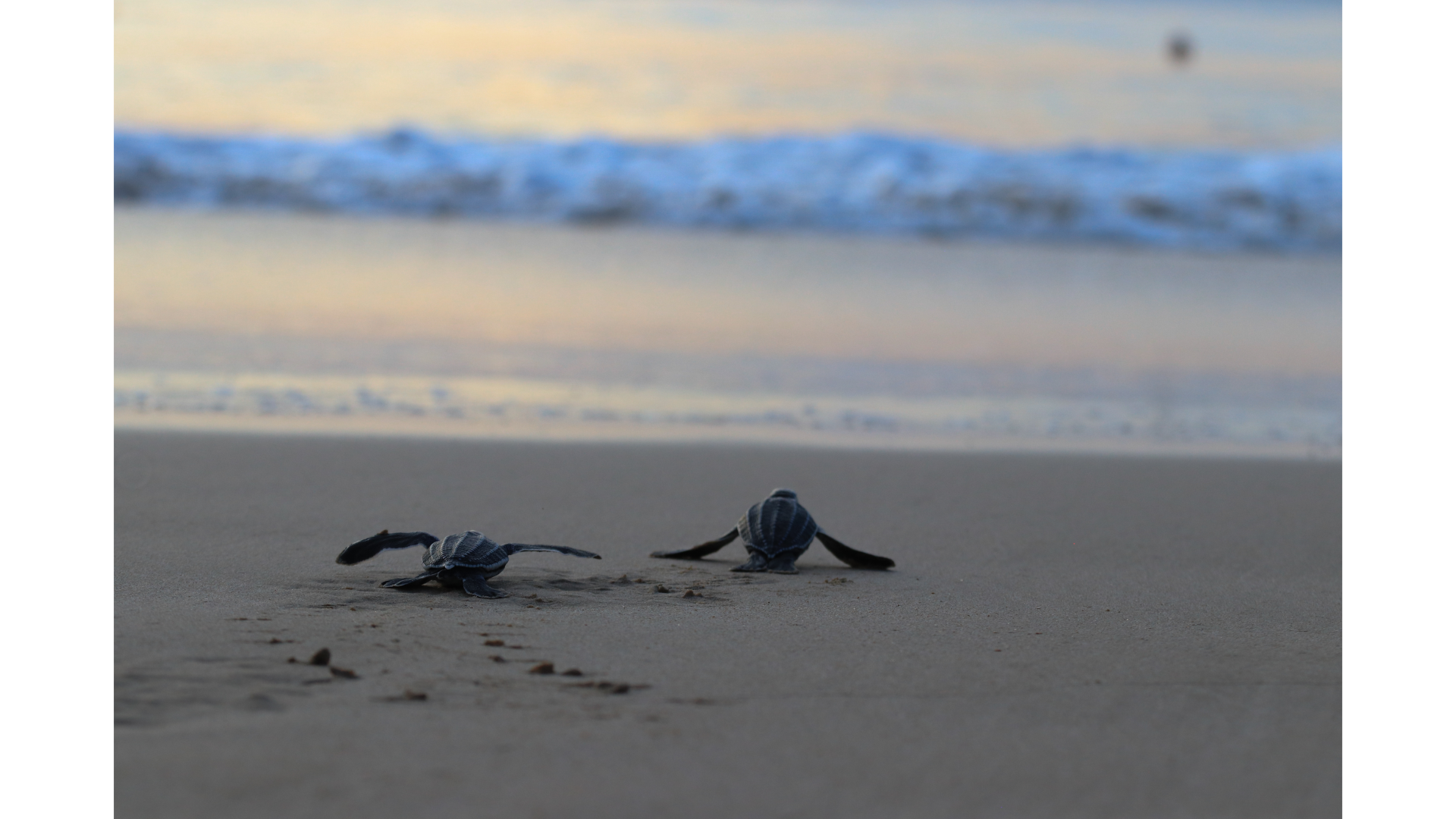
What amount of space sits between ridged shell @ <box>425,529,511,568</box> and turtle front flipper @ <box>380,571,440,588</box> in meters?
0.02

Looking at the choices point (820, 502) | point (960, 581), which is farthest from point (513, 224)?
point (960, 581)

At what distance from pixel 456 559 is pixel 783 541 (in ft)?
2.90

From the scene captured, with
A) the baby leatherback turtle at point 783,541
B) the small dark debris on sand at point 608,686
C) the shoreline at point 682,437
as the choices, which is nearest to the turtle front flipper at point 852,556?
the baby leatherback turtle at point 783,541

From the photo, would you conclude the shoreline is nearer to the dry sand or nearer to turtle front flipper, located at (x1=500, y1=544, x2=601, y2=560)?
the dry sand

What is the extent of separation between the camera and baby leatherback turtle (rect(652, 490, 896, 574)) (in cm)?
333

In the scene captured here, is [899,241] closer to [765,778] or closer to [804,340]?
[804,340]

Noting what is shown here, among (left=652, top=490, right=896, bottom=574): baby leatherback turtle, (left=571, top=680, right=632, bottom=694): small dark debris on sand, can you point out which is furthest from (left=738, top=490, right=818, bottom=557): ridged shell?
(left=571, top=680, right=632, bottom=694): small dark debris on sand

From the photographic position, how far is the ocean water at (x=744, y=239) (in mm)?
5480

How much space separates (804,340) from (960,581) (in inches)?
148

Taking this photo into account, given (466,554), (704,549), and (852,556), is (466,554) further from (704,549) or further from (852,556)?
(852,556)

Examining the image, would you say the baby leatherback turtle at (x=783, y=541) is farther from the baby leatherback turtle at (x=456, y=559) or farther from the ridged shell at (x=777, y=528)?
the baby leatherback turtle at (x=456, y=559)

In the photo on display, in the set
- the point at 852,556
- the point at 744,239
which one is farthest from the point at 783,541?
the point at 744,239

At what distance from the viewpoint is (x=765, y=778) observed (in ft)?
6.36

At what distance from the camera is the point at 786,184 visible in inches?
571
